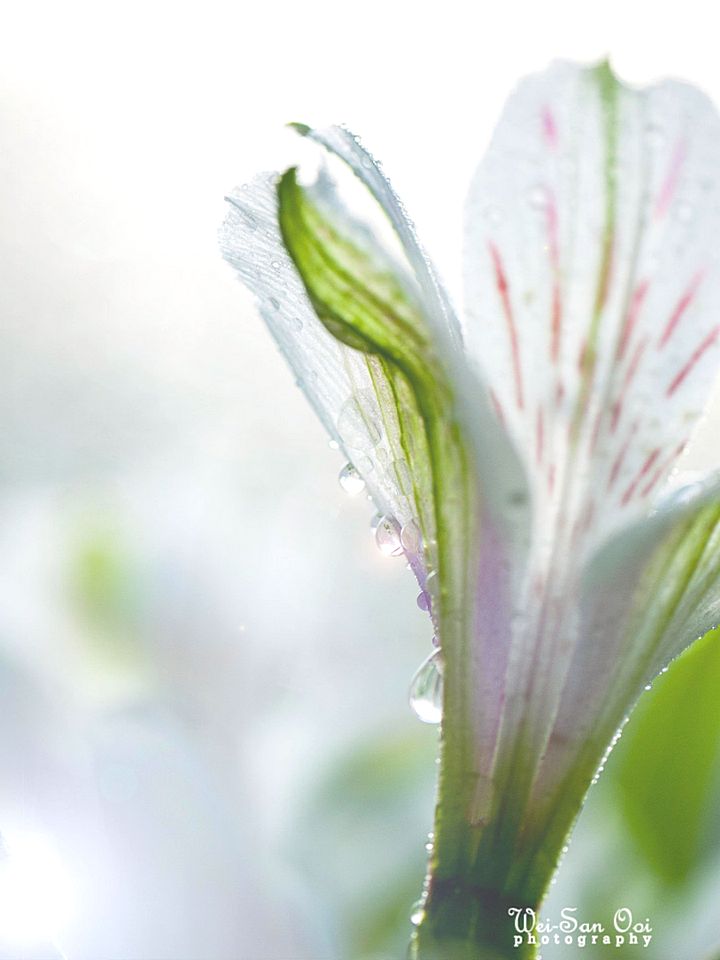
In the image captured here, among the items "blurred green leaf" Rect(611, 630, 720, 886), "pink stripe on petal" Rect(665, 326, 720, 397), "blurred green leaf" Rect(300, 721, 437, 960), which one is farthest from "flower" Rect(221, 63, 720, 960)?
"blurred green leaf" Rect(300, 721, 437, 960)

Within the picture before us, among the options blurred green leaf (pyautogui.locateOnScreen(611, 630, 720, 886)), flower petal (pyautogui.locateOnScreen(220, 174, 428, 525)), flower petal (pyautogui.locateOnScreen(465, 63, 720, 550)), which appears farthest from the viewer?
blurred green leaf (pyautogui.locateOnScreen(611, 630, 720, 886))

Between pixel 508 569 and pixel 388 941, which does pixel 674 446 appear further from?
pixel 388 941

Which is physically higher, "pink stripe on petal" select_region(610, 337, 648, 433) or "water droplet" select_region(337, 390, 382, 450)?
"water droplet" select_region(337, 390, 382, 450)

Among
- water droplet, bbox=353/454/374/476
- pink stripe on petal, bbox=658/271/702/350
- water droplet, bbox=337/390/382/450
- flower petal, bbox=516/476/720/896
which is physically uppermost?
water droplet, bbox=337/390/382/450

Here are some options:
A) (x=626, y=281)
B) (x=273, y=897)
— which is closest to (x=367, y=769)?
(x=273, y=897)

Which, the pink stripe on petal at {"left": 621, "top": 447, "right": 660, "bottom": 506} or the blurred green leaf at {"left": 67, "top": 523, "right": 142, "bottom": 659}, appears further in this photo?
the blurred green leaf at {"left": 67, "top": 523, "right": 142, "bottom": 659}

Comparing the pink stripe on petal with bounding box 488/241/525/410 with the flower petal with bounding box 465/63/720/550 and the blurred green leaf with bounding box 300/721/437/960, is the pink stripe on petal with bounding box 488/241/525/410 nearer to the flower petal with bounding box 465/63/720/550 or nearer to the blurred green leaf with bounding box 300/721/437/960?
the flower petal with bounding box 465/63/720/550

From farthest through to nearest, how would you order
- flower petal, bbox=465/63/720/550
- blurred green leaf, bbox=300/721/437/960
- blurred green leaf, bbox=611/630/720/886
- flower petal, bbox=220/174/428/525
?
blurred green leaf, bbox=300/721/437/960 < blurred green leaf, bbox=611/630/720/886 < flower petal, bbox=220/174/428/525 < flower petal, bbox=465/63/720/550
